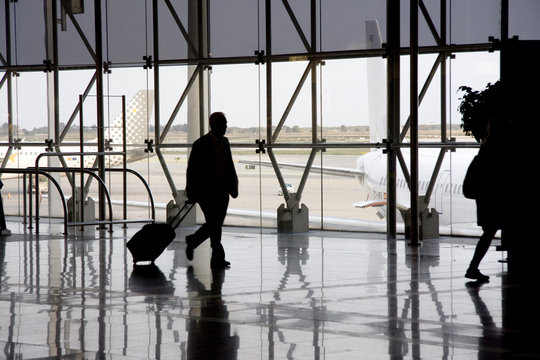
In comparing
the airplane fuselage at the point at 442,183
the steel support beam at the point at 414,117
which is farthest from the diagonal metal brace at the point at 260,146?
the steel support beam at the point at 414,117

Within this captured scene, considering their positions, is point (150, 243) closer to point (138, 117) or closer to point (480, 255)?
point (480, 255)

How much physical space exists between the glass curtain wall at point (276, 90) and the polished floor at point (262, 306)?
2.88m

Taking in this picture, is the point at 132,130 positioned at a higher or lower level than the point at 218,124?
higher

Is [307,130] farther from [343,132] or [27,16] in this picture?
[27,16]

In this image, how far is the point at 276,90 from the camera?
13.7 metres

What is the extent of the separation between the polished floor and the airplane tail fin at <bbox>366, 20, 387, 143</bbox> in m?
2.97

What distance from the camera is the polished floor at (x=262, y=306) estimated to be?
4.81m

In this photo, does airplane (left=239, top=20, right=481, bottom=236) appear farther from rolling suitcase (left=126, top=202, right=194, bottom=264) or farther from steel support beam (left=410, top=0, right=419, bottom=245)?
rolling suitcase (left=126, top=202, right=194, bottom=264)

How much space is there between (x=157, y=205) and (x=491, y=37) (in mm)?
5752

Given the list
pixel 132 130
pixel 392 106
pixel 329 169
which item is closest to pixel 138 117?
pixel 132 130

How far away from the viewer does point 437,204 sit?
512 inches

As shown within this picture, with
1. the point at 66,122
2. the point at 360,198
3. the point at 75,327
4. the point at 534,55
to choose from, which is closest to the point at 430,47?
the point at 360,198

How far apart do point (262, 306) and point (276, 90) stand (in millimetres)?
7823

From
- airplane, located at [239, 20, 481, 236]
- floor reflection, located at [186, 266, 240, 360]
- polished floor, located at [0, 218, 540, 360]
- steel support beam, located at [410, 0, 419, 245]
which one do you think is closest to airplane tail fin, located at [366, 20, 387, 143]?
airplane, located at [239, 20, 481, 236]
